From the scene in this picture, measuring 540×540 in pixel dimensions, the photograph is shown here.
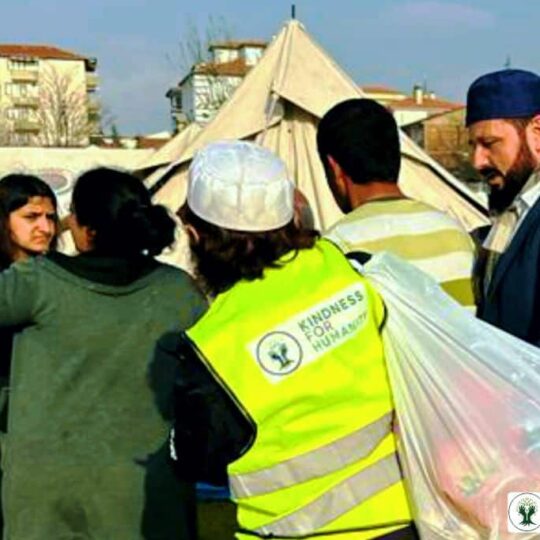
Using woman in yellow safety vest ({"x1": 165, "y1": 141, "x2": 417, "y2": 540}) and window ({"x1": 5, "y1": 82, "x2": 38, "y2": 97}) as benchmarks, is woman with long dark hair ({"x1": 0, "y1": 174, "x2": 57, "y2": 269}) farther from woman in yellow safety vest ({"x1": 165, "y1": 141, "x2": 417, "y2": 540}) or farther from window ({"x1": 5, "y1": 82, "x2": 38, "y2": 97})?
window ({"x1": 5, "y1": 82, "x2": 38, "y2": 97})

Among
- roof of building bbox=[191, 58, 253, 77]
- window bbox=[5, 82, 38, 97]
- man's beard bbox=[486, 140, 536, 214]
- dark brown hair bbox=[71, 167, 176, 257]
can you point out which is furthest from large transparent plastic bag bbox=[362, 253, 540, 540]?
window bbox=[5, 82, 38, 97]

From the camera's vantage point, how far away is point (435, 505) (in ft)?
6.98

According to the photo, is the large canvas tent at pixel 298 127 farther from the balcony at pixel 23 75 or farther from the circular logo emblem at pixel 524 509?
the balcony at pixel 23 75

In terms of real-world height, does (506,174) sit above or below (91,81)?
above

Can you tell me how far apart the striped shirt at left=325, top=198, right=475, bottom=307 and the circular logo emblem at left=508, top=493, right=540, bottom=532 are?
94 centimetres

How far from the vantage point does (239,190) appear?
86.6 inches

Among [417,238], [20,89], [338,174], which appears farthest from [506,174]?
[20,89]

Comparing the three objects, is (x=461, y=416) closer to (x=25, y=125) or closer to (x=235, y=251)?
(x=235, y=251)

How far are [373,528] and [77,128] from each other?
155ft

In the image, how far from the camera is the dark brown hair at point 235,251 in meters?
2.20

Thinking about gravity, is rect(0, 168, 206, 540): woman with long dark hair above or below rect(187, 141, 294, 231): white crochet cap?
below

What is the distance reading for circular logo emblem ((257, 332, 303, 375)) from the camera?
2.07 meters

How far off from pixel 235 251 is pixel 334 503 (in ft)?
1.84

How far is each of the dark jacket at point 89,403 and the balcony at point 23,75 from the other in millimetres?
87994
